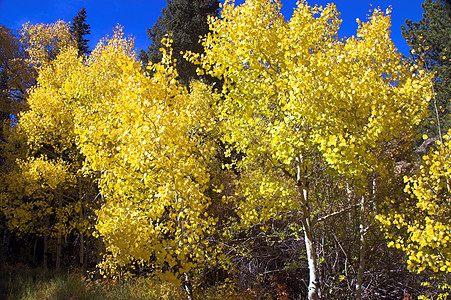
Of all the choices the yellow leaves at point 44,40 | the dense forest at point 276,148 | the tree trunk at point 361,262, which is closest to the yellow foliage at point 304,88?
the dense forest at point 276,148

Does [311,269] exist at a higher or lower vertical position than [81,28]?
lower

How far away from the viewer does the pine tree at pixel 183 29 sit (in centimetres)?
1800

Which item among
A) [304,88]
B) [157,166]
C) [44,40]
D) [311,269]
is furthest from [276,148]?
[44,40]

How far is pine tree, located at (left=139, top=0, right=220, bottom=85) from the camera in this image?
1800cm

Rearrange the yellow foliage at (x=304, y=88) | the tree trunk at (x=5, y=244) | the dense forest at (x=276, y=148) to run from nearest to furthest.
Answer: the dense forest at (x=276, y=148) → the yellow foliage at (x=304, y=88) → the tree trunk at (x=5, y=244)

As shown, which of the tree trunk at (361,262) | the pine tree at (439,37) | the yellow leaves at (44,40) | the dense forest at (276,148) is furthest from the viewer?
the yellow leaves at (44,40)

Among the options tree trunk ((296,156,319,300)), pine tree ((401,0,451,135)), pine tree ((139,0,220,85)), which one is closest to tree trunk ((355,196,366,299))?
tree trunk ((296,156,319,300))

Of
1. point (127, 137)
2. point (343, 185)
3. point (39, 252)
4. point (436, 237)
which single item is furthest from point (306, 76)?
point (39, 252)

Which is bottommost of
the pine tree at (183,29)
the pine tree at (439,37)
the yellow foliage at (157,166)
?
the yellow foliage at (157,166)

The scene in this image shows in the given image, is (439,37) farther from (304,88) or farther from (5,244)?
(5,244)

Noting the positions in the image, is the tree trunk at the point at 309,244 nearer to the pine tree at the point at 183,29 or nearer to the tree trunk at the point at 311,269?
the tree trunk at the point at 311,269

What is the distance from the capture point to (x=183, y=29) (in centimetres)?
1856

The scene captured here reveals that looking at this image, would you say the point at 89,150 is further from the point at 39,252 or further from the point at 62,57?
the point at 39,252

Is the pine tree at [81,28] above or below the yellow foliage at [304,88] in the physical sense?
above
